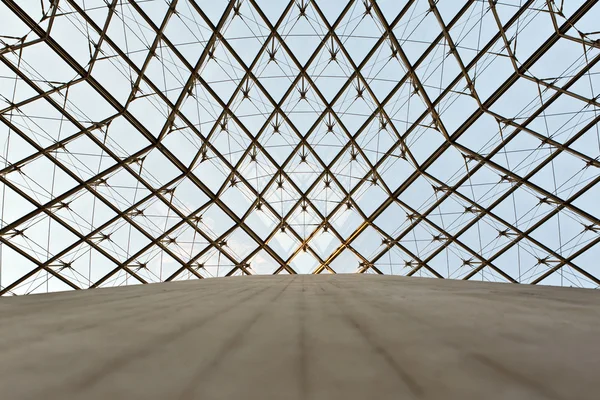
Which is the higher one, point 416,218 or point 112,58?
point 112,58

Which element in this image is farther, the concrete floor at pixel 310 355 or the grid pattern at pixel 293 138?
the grid pattern at pixel 293 138

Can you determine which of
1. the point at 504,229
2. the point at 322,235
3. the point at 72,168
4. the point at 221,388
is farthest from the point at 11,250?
the point at 504,229

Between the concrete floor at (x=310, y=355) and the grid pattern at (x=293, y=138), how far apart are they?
17061 millimetres

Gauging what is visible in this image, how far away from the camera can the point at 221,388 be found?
1.04 metres

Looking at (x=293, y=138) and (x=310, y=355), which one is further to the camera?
(x=293, y=138)

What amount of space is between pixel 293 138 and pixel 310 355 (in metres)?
20.7

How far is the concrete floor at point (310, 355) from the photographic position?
1.00 metres

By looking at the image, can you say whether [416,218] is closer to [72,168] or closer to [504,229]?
[504,229]

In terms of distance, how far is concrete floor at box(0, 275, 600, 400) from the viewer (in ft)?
3.28

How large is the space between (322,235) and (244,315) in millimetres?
22613

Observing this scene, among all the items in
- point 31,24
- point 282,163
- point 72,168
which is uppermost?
point 31,24

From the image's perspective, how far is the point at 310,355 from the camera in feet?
4.37

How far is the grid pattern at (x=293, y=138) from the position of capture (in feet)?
53.9

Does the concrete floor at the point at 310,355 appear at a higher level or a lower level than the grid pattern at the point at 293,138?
lower
